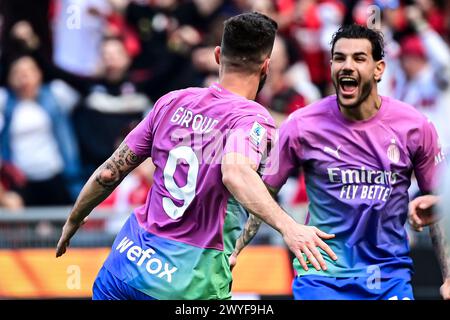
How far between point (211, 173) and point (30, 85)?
6.71 meters

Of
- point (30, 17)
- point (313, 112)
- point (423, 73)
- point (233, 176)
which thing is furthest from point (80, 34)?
point (233, 176)

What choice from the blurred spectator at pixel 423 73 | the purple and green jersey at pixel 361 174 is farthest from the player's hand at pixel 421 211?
the blurred spectator at pixel 423 73

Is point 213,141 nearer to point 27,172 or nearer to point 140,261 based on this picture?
point 140,261

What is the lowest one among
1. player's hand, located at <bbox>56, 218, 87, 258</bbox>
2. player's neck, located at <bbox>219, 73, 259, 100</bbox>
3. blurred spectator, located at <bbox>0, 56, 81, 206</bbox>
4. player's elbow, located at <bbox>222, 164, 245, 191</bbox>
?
blurred spectator, located at <bbox>0, 56, 81, 206</bbox>

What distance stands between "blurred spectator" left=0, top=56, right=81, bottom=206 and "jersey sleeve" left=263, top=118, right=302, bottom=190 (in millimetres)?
5480

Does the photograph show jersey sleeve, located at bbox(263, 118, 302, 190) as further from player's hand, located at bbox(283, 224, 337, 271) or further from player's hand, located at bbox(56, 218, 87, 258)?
player's hand, located at bbox(283, 224, 337, 271)

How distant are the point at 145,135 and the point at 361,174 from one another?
154 cm

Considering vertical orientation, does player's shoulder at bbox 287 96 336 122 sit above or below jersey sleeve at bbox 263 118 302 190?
above

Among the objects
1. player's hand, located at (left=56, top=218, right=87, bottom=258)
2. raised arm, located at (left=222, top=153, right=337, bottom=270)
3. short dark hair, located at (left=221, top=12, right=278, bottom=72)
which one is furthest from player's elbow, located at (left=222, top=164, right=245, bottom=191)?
player's hand, located at (left=56, top=218, right=87, bottom=258)

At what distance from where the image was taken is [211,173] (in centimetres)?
617

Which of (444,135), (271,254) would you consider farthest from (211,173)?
(444,135)

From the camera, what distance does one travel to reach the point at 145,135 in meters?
6.58

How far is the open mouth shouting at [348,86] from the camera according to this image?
24.0 ft

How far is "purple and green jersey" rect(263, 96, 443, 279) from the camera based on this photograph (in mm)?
7160
